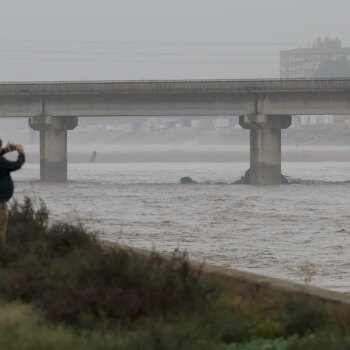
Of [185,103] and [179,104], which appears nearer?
[185,103]

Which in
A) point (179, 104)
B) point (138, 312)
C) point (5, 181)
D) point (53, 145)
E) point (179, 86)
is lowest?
point (138, 312)

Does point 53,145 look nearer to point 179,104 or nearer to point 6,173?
point 179,104

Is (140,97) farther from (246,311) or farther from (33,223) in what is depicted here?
(246,311)

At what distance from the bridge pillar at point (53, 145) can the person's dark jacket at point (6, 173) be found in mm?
60895

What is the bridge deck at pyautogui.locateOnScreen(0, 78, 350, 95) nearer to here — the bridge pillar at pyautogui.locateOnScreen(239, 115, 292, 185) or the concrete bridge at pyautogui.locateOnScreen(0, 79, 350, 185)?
the concrete bridge at pyautogui.locateOnScreen(0, 79, 350, 185)

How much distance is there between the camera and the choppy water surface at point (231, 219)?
94.4 ft

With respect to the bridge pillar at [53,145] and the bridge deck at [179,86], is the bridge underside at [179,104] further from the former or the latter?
the bridge deck at [179,86]

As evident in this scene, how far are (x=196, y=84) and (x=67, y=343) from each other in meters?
66.3

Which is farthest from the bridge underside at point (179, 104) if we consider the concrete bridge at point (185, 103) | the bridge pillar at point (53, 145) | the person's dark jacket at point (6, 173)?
the person's dark jacket at point (6, 173)

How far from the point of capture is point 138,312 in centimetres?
1234

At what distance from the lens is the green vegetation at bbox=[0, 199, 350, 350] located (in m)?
11.0

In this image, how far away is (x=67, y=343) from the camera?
11.2 m

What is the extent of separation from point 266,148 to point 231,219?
3359 centimetres

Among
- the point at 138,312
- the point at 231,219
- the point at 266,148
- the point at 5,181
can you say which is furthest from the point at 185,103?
the point at 138,312
